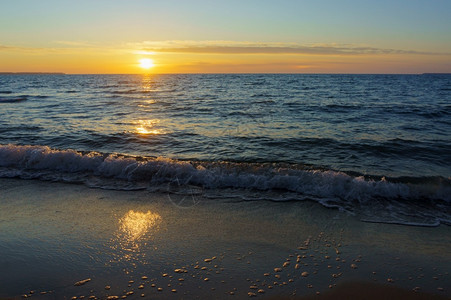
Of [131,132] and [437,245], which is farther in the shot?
[131,132]

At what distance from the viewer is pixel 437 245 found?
514 cm

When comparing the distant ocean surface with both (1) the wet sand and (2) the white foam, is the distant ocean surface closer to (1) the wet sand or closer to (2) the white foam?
(2) the white foam

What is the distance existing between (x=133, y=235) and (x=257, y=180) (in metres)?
3.75

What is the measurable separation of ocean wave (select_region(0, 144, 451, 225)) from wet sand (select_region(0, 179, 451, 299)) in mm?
719

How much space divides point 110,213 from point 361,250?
4548 millimetres

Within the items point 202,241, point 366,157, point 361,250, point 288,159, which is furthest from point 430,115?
point 202,241

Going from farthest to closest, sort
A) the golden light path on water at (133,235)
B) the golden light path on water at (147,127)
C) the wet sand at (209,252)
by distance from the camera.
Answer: the golden light path on water at (147,127) < the golden light path on water at (133,235) < the wet sand at (209,252)

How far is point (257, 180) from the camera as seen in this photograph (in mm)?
8141

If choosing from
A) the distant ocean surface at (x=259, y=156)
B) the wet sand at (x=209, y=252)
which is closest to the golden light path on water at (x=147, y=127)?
the distant ocean surface at (x=259, y=156)

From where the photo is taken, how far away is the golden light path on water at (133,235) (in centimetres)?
467

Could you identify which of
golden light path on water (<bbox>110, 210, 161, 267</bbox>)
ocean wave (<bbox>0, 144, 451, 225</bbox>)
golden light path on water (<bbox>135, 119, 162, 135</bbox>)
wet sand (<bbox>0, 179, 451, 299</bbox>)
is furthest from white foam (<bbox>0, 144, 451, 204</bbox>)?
golden light path on water (<bbox>135, 119, 162, 135</bbox>)

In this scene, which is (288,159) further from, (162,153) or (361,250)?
(361,250)

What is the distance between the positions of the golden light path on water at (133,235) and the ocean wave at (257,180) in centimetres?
183

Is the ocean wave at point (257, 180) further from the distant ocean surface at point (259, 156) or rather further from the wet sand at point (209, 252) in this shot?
the wet sand at point (209, 252)
